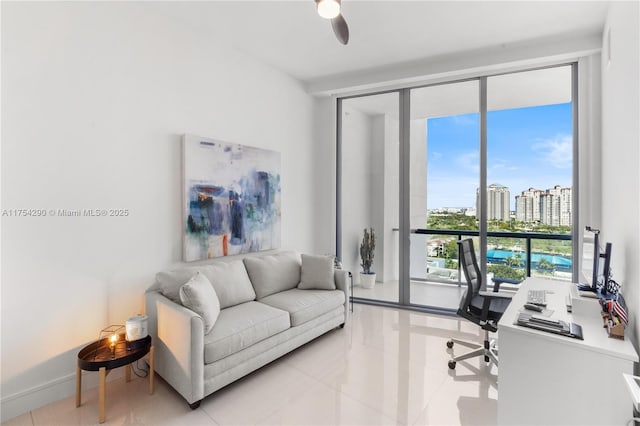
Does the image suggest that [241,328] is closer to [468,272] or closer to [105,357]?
[105,357]

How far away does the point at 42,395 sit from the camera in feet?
7.33

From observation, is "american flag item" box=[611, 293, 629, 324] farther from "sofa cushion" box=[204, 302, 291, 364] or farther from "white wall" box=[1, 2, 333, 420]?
"white wall" box=[1, 2, 333, 420]

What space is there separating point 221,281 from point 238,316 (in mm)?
424

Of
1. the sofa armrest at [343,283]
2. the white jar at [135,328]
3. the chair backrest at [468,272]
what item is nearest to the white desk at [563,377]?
the chair backrest at [468,272]

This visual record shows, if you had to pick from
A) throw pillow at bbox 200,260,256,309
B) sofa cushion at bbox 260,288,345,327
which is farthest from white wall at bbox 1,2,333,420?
sofa cushion at bbox 260,288,345,327

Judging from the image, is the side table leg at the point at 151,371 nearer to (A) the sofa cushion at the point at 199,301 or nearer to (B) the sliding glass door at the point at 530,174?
(A) the sofa cushion at the point at 199,301

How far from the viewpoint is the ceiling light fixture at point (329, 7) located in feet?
6.55

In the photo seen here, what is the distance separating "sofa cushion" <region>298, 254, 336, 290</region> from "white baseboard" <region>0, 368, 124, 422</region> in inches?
78.7

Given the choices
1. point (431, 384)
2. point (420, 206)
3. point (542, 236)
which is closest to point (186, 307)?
Answer: point (431, 384)

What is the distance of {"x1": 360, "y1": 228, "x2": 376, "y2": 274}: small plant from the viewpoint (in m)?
4.72

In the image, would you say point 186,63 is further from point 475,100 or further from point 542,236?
point 542,236

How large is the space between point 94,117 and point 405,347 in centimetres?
334

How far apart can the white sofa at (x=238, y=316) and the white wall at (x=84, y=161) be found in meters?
0.46

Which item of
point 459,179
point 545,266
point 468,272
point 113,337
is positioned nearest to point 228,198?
point 113,337
